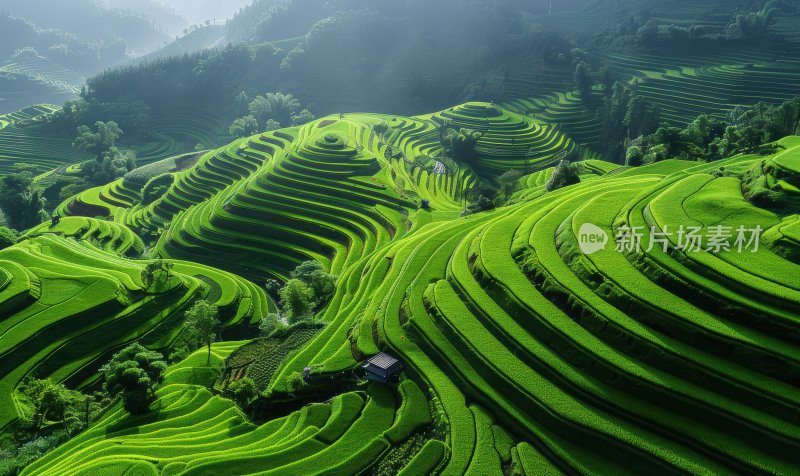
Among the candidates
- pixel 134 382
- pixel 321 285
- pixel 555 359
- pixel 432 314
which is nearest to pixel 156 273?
pixel 321 285

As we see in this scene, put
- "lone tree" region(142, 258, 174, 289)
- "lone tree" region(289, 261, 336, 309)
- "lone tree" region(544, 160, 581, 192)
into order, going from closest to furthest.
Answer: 1. "lone tree" region(289, 261, 336, 309)
2. "lone tree" region(142, 258, 174, 289)
3. "lone tree" region(544, 160, 581, 192)

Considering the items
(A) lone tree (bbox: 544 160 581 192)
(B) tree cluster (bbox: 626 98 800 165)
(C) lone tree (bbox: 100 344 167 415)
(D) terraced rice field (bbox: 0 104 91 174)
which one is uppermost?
(D) terraced rice field (bbox: 0 104 91 174)

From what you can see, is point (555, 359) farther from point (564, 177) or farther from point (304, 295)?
point (564, 177)

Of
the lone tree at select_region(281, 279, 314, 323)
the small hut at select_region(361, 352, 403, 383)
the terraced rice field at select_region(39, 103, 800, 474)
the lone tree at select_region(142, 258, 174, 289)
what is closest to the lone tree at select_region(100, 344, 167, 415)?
the terraced rice field at select_region(39, 103, 800, 474)

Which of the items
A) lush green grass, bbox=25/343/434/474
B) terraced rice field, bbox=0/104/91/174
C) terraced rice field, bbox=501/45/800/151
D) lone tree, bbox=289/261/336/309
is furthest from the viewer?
terraced rice field, bbox=0/104/91/174

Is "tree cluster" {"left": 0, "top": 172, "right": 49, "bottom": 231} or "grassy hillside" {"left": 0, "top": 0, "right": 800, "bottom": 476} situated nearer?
"grassy hillside" {"left": 0, "top": 0, "right": 800, "bottom": 476}

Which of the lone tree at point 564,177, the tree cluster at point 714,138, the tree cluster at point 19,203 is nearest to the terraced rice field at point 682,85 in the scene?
the tree cluster at point 714,138

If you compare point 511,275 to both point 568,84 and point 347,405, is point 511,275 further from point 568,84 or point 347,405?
point 568,84

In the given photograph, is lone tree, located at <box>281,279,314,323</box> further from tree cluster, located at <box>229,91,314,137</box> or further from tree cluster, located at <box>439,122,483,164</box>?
tree cluster, located at <box>229,91,314,137</box>

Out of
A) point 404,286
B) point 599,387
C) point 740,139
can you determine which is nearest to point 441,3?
point 740,139
